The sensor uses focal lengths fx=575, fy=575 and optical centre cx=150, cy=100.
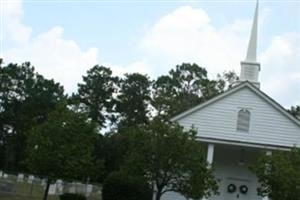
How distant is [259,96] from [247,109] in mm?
940

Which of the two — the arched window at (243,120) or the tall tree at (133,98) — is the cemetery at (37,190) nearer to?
the arched window at (243,120)

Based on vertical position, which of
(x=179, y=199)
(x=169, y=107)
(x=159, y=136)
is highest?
(x=169, y=107)

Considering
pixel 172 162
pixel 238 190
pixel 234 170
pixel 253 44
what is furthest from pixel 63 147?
pixel 253 44

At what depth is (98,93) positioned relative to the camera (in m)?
91.1

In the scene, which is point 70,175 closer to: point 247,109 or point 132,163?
point 132,163

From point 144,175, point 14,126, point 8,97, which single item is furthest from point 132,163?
point 8,97

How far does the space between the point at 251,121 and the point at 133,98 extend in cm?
5635

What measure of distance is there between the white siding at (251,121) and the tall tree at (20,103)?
5006 cm

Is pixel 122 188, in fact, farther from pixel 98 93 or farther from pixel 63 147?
pixel 98 93

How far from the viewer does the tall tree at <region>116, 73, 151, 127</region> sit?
83.9m

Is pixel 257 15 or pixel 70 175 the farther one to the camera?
pixel 257 15

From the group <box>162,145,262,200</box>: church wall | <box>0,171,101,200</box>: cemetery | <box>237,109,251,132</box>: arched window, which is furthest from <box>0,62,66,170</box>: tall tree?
<box>237,109,251,132</box>: arched window

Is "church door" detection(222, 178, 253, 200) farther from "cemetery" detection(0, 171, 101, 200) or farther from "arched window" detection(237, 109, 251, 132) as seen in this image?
"cemetery" detection(0, 171, 101, 200)

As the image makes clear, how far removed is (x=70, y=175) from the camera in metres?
25.5
